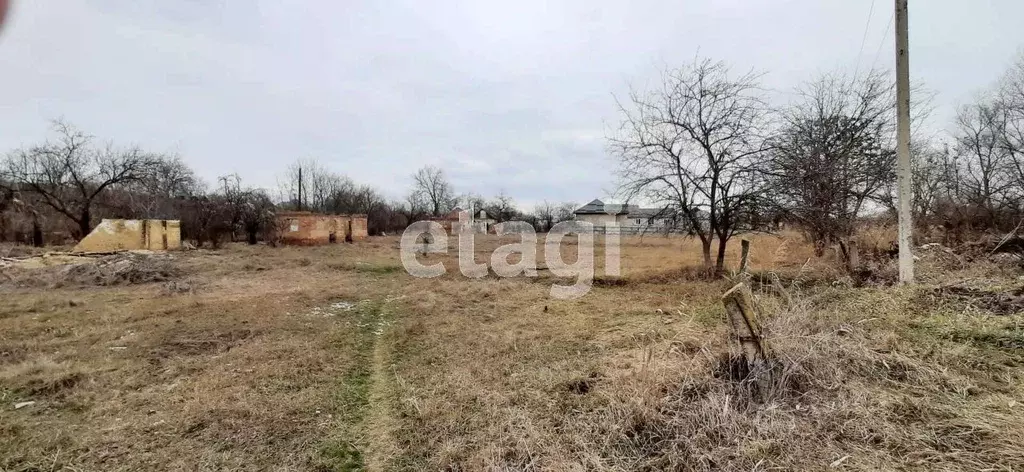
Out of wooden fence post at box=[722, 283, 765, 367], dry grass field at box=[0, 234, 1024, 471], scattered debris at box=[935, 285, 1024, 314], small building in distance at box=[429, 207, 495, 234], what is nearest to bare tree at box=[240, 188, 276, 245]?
small building in distance at box=[429, 207, 495, 234]

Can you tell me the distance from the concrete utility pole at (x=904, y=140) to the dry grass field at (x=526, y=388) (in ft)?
1.67

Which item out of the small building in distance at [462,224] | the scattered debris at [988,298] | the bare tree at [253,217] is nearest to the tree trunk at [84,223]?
the bare tree at [253,217]

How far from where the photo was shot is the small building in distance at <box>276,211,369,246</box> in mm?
20219

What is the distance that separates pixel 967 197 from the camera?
39.8 feet

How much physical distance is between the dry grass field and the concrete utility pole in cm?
51

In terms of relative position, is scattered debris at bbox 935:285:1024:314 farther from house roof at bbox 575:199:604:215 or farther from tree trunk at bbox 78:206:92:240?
house roof at bbox 575:199:604:215

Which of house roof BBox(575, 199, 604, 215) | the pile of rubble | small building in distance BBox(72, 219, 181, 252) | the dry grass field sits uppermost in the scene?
house roof BBox(575, 199, 604, 215)

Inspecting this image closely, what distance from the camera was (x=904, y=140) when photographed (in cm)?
597

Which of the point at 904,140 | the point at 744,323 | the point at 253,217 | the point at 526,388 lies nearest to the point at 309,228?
the point at 253,217

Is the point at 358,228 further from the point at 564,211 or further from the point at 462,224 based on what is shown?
the point at 564,211

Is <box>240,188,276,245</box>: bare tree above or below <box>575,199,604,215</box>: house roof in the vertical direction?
below

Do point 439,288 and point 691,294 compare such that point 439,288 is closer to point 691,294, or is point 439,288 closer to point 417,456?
point 691,294

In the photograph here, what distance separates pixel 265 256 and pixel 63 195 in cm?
1246

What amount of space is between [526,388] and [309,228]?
1979cm
